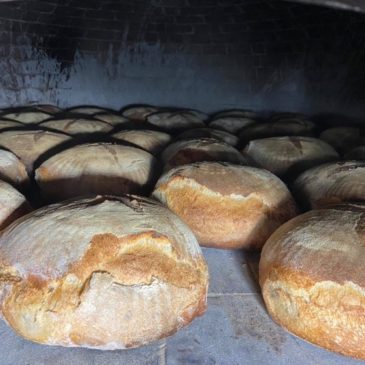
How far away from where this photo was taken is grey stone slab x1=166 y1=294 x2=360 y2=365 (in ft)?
4.32

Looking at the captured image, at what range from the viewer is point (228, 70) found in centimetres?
473

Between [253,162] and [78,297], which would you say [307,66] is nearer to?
[253,162]

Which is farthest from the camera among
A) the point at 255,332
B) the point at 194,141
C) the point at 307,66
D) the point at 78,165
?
the point at 307,66

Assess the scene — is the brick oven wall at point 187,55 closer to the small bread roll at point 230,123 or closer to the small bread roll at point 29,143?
the small bread roll at point 230,123

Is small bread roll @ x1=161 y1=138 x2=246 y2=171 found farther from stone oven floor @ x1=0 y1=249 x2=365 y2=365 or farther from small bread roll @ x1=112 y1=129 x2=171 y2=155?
stone oven floor @ x1=0 y1=249 x2=365 y2=365

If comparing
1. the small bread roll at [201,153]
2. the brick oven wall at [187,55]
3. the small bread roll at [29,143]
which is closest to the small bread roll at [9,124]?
the small bread roll at [29,143]

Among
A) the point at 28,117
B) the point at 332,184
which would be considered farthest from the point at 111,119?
the point at 332,184

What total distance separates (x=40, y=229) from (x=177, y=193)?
74 centimetres

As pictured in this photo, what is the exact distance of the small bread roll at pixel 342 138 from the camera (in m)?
3.46

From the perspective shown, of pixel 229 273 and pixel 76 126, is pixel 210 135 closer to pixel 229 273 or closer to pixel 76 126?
pixel 76 126

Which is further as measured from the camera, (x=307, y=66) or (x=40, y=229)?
(x=307, y=66)

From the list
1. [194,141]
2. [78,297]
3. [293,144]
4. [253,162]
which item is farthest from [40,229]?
[293,144]

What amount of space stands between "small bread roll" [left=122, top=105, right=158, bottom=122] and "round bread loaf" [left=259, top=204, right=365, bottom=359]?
281 cm

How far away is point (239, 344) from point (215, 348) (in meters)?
0.08
